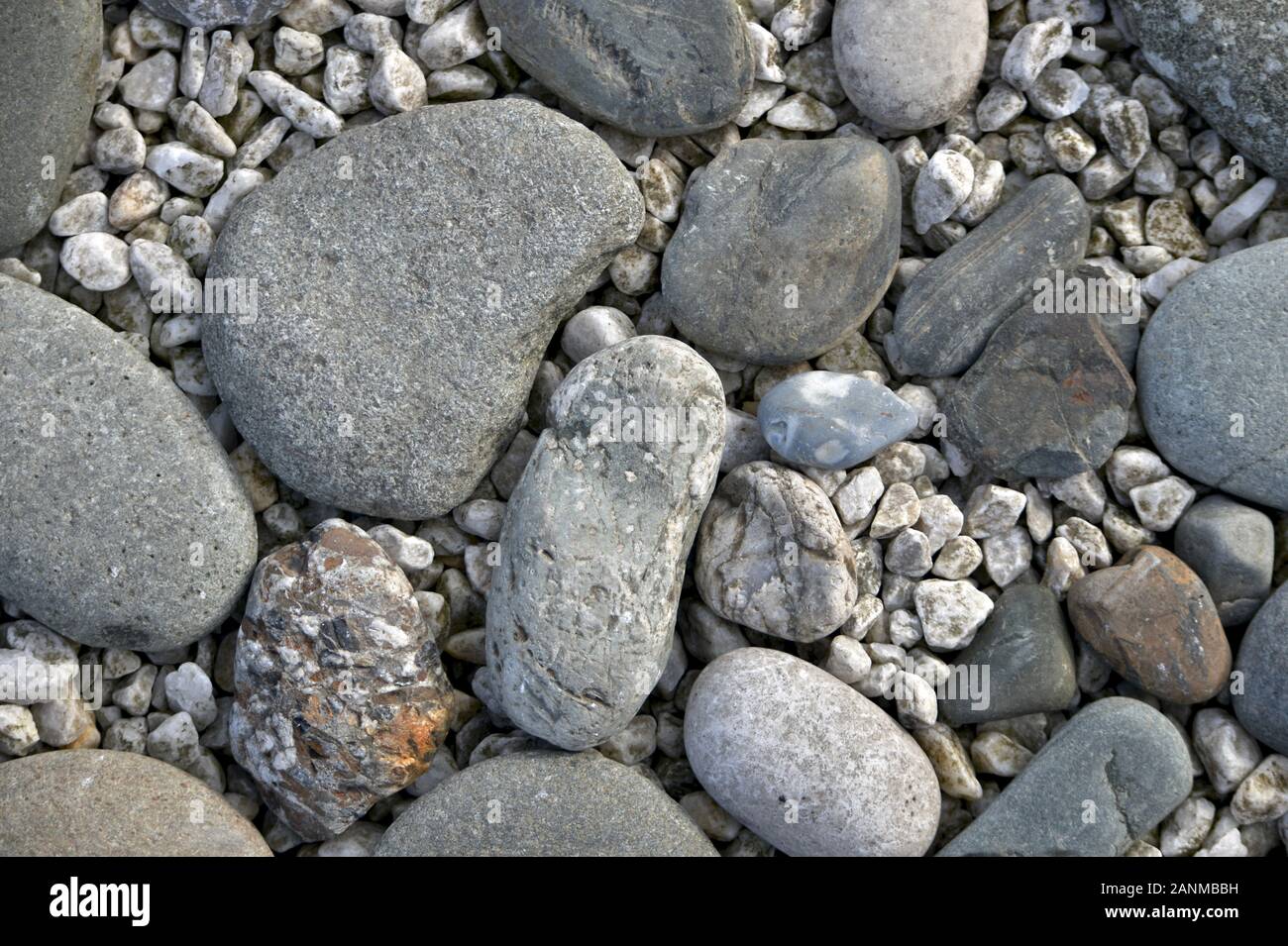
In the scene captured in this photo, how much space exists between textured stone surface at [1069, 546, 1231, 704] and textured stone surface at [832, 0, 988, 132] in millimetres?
1635

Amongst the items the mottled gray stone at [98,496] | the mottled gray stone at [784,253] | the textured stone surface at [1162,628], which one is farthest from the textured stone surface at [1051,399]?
the mottled gray stone at [98,496]

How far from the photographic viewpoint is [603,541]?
3.37 metres

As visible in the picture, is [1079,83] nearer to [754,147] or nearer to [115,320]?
[754,147]

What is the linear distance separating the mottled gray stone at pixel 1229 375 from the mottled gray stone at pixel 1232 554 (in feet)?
0.34

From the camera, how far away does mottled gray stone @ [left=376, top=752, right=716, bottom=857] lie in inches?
134

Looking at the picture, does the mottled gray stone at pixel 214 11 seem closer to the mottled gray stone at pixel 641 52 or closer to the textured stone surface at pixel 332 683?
the mottled gray stone at pixel 641 52

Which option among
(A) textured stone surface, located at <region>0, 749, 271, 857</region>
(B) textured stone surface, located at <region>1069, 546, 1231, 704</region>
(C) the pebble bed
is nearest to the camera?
(A) textured stone surface, located at <region>0, 749, 271, 857</region>

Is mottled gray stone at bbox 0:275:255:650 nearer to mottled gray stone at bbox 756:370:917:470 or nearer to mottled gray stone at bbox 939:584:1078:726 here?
mottled gray stone at bbox 756:370:917:470

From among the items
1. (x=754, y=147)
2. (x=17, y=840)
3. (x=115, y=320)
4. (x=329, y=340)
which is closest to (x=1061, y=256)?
(x=754, y=147)

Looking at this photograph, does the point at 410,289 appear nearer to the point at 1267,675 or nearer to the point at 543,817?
the point at 543,817

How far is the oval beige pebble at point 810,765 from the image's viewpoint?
342cm

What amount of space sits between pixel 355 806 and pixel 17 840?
0.95 m

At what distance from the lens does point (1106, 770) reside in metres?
3.48

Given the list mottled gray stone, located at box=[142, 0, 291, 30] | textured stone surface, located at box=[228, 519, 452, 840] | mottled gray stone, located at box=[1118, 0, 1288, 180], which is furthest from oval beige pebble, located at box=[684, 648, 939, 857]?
mottled gray stone, located at box=[142, 0, 291, 30]
